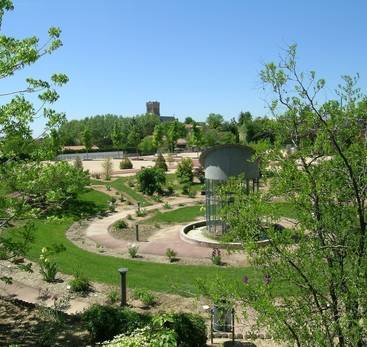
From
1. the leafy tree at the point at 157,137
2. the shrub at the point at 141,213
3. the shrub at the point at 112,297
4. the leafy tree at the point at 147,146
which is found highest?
the leafy tree at the point at 157,137

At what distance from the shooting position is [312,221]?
6.93 m

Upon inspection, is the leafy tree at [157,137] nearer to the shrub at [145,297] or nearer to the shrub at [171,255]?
the shrub at [171,255]

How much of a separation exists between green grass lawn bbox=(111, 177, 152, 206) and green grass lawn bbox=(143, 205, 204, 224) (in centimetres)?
421

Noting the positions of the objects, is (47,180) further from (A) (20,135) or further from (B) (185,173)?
(B) (185,173)

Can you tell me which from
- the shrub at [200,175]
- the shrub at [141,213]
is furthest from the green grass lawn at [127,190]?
the shrub at [200,175]

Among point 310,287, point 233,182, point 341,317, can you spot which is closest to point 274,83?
point 233,182

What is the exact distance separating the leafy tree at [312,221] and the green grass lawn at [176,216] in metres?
21.5

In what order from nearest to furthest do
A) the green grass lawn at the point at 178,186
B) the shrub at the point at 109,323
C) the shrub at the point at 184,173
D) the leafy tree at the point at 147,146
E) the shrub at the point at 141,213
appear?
the shrub at the point at 109,323, the shrub at the point at 141,213, the green grass lawn at the point at 178,186, the shrub at the point at 184,173, the leafy tree at the point at 147,146

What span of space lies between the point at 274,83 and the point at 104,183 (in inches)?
1467

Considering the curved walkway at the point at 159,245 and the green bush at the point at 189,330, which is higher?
the green bush at the point at 189,330

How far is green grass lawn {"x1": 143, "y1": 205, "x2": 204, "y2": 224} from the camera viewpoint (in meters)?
29.0

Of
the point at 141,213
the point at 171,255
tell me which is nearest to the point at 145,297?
the point at 171,255

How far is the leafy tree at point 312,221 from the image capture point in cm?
644

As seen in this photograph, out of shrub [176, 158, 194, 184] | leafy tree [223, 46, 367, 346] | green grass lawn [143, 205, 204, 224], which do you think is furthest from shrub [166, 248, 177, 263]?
shrub [176, 158, 194, 184]
